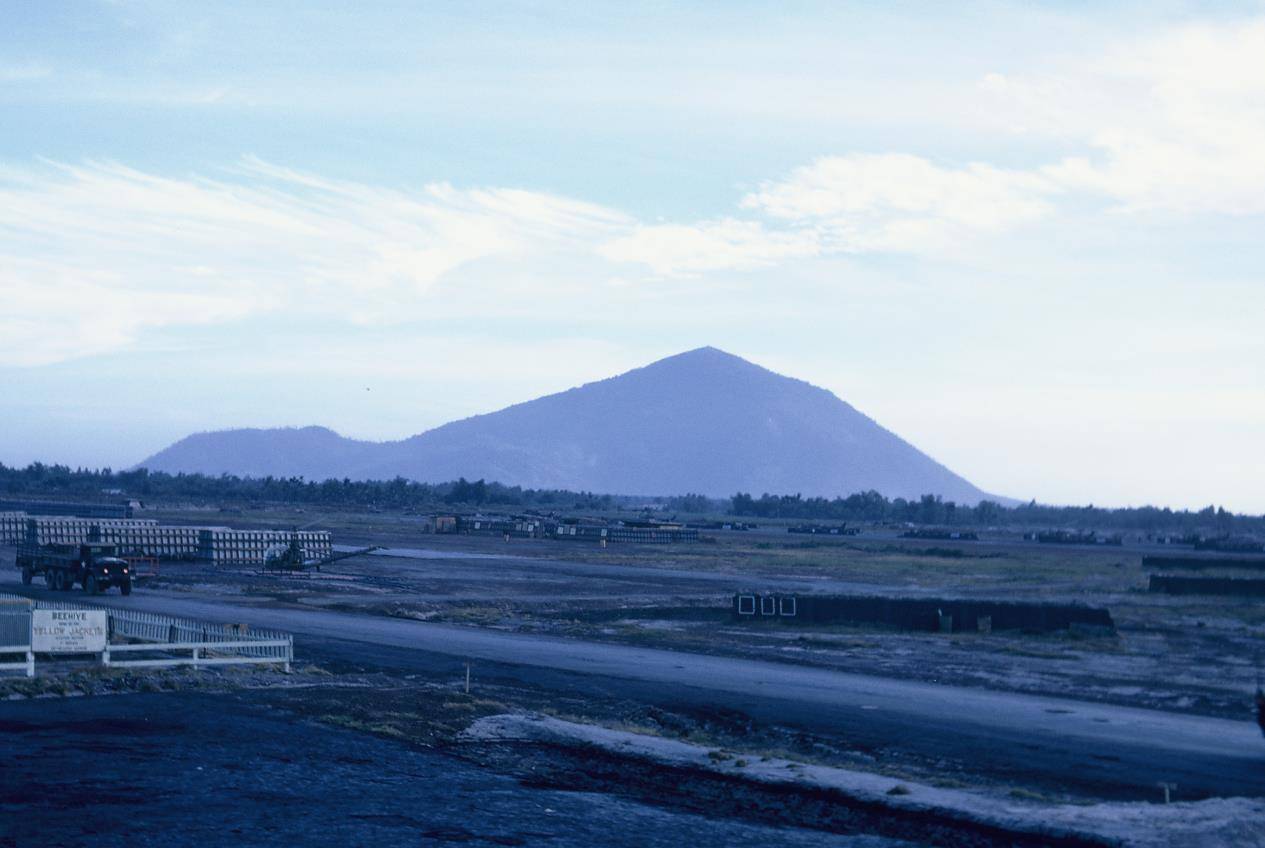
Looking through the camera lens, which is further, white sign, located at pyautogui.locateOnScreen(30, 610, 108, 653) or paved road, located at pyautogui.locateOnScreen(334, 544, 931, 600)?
paved road, located at pyautogui.locateOnScreen(334, 544, 931, 600)

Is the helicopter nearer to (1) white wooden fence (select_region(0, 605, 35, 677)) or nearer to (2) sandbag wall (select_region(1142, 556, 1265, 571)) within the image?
(1) white wooden fence (select_region(0, 605, 35, 677))

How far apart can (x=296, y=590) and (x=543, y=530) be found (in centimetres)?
7967

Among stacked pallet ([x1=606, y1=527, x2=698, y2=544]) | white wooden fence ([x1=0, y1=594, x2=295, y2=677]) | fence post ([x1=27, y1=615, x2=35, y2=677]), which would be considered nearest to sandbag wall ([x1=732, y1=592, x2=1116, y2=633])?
white wooden fence ([x1=0, y1=594, x2=295, y2=677])

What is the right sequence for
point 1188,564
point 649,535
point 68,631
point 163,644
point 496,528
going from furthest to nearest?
point 496,528 < point 649,535 < point 1188,564 < point 163,644 < point 68,631

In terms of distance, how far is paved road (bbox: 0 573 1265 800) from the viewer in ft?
79.6

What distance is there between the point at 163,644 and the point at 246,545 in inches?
2117

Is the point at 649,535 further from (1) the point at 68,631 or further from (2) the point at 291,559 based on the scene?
(1) the point at 68,631

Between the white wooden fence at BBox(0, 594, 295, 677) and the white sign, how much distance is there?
25 cm

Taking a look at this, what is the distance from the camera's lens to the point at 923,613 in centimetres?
5094

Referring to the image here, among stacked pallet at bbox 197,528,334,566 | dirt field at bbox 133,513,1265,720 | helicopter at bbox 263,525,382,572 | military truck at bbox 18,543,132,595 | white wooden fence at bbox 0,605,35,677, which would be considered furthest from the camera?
stacked pallet at bbox 197,528,334,566

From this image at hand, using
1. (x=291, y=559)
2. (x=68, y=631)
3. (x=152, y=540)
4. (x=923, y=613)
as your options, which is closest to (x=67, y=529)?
(x=152, y=540)

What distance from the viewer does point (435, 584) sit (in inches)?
2761

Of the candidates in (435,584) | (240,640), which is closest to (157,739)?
(240,640)

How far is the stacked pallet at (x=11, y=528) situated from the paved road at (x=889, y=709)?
55.7 metres
